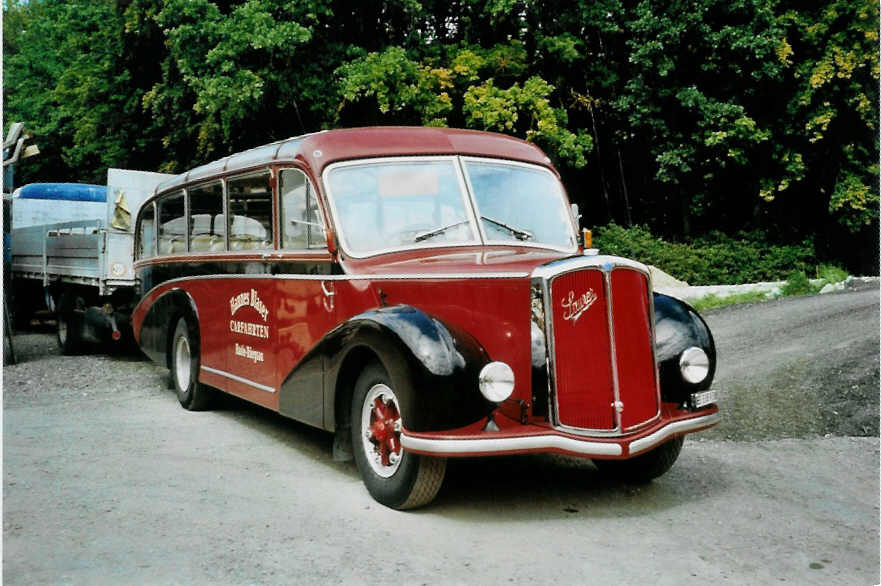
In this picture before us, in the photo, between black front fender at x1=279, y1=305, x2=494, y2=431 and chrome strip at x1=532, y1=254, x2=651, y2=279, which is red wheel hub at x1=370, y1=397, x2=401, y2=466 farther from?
chrome strip at x1=532, y1=254, x2=651, y2=279

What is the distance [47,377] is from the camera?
34.0 feet

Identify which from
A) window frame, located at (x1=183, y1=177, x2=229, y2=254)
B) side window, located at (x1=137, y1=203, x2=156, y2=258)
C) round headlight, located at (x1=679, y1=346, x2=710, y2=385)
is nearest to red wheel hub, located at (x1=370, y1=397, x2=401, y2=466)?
round headlight, located at (x1=679, y1=346, x2=710, y2=385)

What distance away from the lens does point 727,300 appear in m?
16.3

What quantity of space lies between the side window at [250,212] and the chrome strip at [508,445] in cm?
277

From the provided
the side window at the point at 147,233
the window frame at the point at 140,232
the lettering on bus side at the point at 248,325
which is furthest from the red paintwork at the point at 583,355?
the side window at the point at 147,233

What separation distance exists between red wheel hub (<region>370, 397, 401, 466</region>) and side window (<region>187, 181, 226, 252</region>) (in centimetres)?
306

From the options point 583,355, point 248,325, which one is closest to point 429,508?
point 583,355

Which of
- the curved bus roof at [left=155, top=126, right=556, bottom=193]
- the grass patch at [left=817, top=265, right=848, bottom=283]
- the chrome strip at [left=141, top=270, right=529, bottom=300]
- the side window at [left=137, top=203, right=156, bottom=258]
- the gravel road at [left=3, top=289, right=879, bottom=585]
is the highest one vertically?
the curved bus roof at [left=155, top=126, right=556, bottom=193]

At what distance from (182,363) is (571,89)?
1494cm

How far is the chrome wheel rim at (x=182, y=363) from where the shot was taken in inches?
336

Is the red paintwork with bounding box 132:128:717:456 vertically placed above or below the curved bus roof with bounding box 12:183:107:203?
below

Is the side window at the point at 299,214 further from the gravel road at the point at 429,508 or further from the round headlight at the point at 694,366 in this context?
the round headlight at the point at 694,366

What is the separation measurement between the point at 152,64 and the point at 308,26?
580cm

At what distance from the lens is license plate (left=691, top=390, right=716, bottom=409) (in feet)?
17.3
